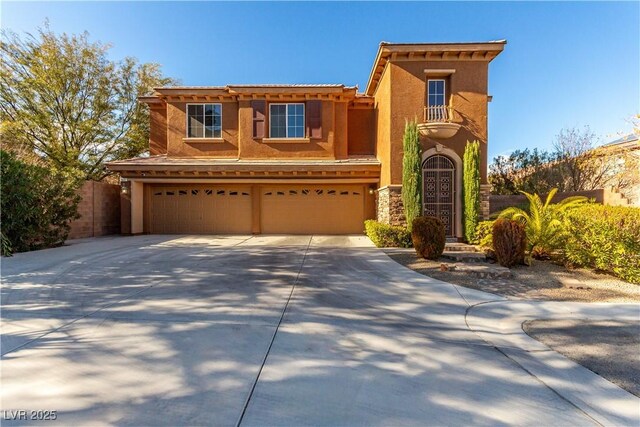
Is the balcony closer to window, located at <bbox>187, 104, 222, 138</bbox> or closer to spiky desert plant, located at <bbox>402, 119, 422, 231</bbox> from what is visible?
spiky desert plant, located at <bbox>402, 119, 422, 231</bbox>

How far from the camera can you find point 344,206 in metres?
14.6

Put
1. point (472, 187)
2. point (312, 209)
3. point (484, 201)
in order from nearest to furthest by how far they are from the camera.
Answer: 1. point (472, 187)
2. point (484, 201)
3. point (312, 209)

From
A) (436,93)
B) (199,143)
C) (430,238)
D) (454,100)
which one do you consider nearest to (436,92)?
(436,93)

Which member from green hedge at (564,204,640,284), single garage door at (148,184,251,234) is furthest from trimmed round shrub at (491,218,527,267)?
single garage door at (148,184,251,234)

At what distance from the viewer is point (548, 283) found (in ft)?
20.4

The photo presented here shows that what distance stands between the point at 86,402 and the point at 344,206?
41.7 feet

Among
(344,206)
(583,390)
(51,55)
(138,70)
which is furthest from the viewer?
(138,70)

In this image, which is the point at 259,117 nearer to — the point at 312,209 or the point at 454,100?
the point at 312,209

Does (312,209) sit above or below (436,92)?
below

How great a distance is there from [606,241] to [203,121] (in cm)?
1577

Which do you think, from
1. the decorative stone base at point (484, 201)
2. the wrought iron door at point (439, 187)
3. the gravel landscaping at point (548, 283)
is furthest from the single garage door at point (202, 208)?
the decorative stone base at point (484, 201)

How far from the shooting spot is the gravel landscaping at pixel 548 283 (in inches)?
216

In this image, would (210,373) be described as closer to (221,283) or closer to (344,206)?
(221,283)

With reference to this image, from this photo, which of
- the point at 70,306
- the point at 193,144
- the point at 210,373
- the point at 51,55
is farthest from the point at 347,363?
the point at 51,55
